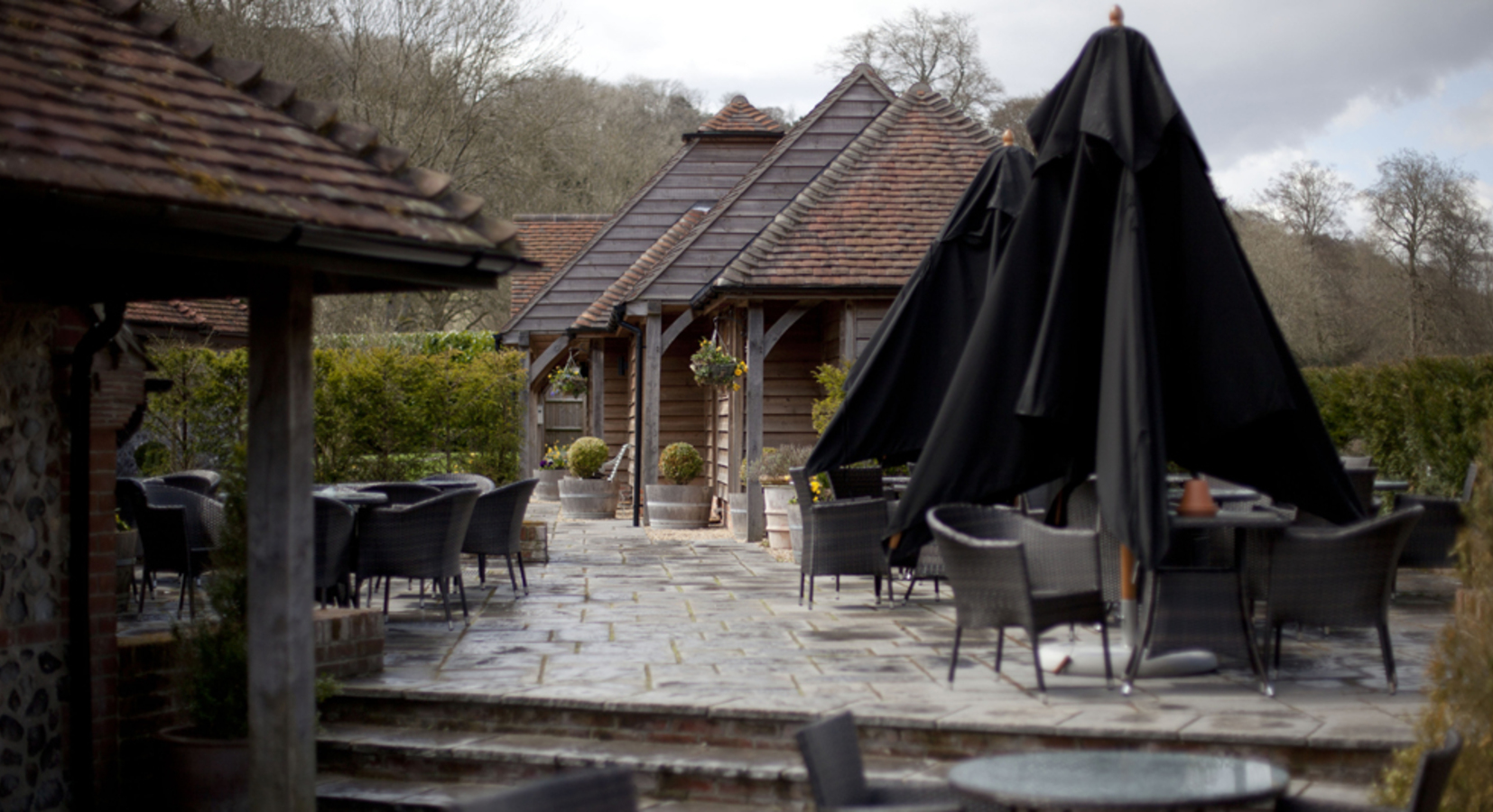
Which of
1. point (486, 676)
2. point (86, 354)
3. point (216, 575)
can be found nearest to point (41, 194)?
point (86, 354)

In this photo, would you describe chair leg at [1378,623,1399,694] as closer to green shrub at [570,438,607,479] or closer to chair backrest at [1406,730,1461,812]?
chair backrest at [1406,730,1461,812]

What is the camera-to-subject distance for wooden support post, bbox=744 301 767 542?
12406 mm

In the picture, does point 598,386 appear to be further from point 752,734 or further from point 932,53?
point 752,734

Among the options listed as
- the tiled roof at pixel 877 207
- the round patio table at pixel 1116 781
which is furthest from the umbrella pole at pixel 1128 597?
the tiled roof at pixel 877 207

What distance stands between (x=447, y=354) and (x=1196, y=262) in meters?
8.96

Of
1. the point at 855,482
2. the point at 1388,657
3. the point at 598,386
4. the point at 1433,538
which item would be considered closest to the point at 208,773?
the point at 1388,657

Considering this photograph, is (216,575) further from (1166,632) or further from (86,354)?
(1166,632)

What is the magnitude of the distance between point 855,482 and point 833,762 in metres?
5.94

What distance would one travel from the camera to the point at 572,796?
7.80 feet

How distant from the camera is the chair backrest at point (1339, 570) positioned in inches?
195

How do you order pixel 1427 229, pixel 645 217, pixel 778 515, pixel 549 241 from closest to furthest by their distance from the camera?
pixel 778 515 < pixel 645 217 < pixel 549 241 < pixel 1427 229

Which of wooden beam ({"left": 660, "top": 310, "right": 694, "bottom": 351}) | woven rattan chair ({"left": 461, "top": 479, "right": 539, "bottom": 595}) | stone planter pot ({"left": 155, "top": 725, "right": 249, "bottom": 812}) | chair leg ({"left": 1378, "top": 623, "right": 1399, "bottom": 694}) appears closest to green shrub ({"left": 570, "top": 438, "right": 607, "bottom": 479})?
wooden beam ({"left": 660, "top": 310, "right": 694, "bottom": 351})

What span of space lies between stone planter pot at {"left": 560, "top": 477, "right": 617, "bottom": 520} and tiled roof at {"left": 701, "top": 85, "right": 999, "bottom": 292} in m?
5.32

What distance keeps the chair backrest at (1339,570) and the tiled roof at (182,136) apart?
3493 millimetres
